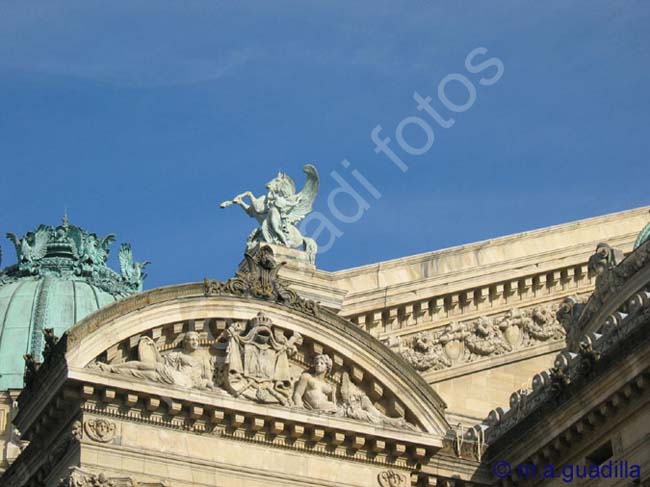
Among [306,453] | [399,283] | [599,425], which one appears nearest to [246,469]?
[306,453]

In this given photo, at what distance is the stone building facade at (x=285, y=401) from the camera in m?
39.0

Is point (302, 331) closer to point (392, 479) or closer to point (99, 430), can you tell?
point (392, 479)

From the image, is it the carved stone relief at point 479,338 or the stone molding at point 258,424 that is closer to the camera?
the stone molding at point 258,424

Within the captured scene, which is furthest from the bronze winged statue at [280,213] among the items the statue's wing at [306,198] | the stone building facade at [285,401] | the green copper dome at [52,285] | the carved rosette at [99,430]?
the green copper dome at [52,285]

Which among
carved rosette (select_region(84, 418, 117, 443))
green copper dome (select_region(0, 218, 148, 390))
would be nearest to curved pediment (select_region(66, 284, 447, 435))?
carved rosette (select_region(84, 418, 117, 443))

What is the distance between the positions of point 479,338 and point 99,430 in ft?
42.3

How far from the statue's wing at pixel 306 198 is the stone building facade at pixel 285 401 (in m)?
6.44

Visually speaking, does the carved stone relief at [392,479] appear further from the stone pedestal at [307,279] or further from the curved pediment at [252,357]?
the stone pedestal at [307,279]

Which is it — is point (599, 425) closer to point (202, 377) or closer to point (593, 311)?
point (593, 311)

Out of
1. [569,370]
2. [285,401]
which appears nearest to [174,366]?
[285,401]

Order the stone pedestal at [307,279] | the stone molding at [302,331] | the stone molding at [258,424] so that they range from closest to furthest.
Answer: the stone molding at [258,424], the stone molding at [302,331], the stone pedestal at [307,279]

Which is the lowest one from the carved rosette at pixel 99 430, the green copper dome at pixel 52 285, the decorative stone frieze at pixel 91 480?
the decorative stone frieze at pixel 91 480

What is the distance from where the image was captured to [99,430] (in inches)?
1540

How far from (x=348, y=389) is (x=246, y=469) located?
2.82 m
